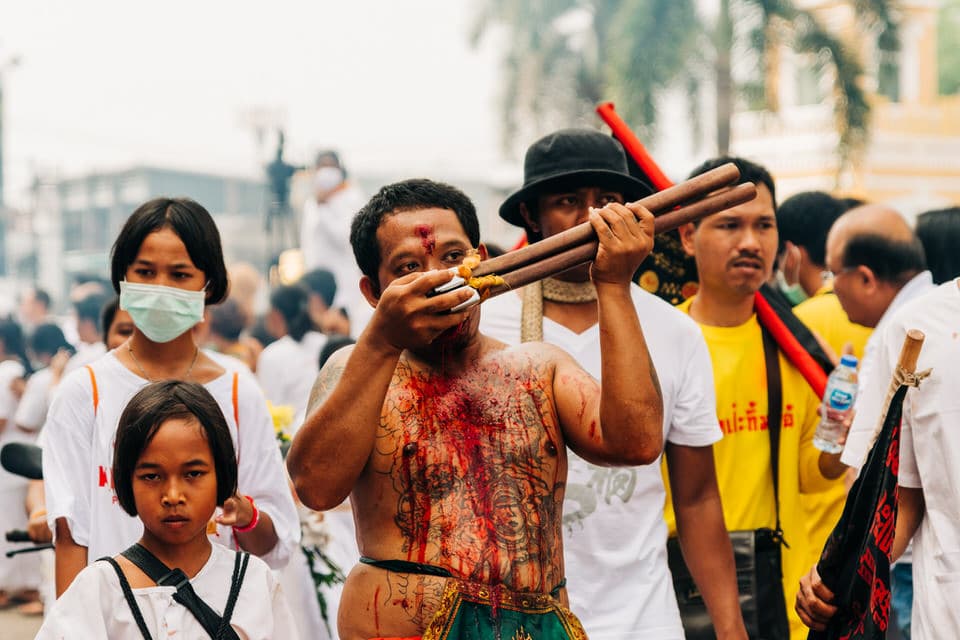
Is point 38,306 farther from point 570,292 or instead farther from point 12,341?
point 570,292

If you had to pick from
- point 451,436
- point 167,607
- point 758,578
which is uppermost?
point 451,436

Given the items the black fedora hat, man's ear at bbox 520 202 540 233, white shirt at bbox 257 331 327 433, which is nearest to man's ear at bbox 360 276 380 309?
the black fedora hat

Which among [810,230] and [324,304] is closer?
[810,230]

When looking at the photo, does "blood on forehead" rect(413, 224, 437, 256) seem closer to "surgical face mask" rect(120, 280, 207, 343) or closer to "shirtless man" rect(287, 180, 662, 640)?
"shirtless man" rect(287, 180, 662, 640)

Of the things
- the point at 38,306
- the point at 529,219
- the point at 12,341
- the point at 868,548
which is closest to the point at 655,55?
the point at 38,306

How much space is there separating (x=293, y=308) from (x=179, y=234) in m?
6.15

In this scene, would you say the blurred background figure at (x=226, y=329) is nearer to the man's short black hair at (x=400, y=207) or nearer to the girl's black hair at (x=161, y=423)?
the girl's black hair at (x=161, y=423)

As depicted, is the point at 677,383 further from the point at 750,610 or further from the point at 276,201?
the point at 276,201

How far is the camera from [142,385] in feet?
13.9

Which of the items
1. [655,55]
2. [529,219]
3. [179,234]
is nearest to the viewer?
[179,234]

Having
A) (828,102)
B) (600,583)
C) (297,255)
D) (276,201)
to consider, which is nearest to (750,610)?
(600,583)

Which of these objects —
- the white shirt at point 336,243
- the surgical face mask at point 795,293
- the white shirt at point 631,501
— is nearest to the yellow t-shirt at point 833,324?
the surgical face mask at point 795,293

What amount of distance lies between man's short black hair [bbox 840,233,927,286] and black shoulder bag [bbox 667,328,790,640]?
124 cm

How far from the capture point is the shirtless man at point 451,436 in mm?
3084
